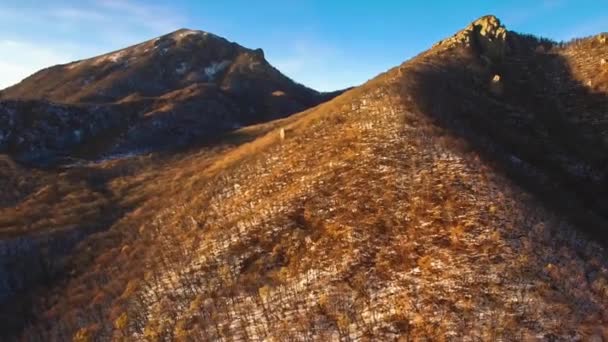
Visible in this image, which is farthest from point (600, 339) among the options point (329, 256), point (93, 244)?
point (93, 244)

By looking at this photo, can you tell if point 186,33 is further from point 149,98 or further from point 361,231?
point 361,231

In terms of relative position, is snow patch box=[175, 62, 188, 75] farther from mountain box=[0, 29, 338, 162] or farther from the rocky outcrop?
the rocky outcrop

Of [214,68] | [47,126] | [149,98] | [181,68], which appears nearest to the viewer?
[47,126]

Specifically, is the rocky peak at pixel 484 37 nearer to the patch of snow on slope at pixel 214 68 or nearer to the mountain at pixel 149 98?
the mountain at pixel 149 98

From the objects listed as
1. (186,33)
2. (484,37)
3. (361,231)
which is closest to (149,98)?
(484,37)

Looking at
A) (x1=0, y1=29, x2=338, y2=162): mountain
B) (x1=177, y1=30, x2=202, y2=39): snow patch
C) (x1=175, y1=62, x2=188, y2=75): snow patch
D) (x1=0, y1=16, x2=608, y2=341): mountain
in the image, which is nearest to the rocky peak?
(x1=0, y1=16, x2=608, y2=341): mountain

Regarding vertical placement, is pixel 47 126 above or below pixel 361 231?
above
